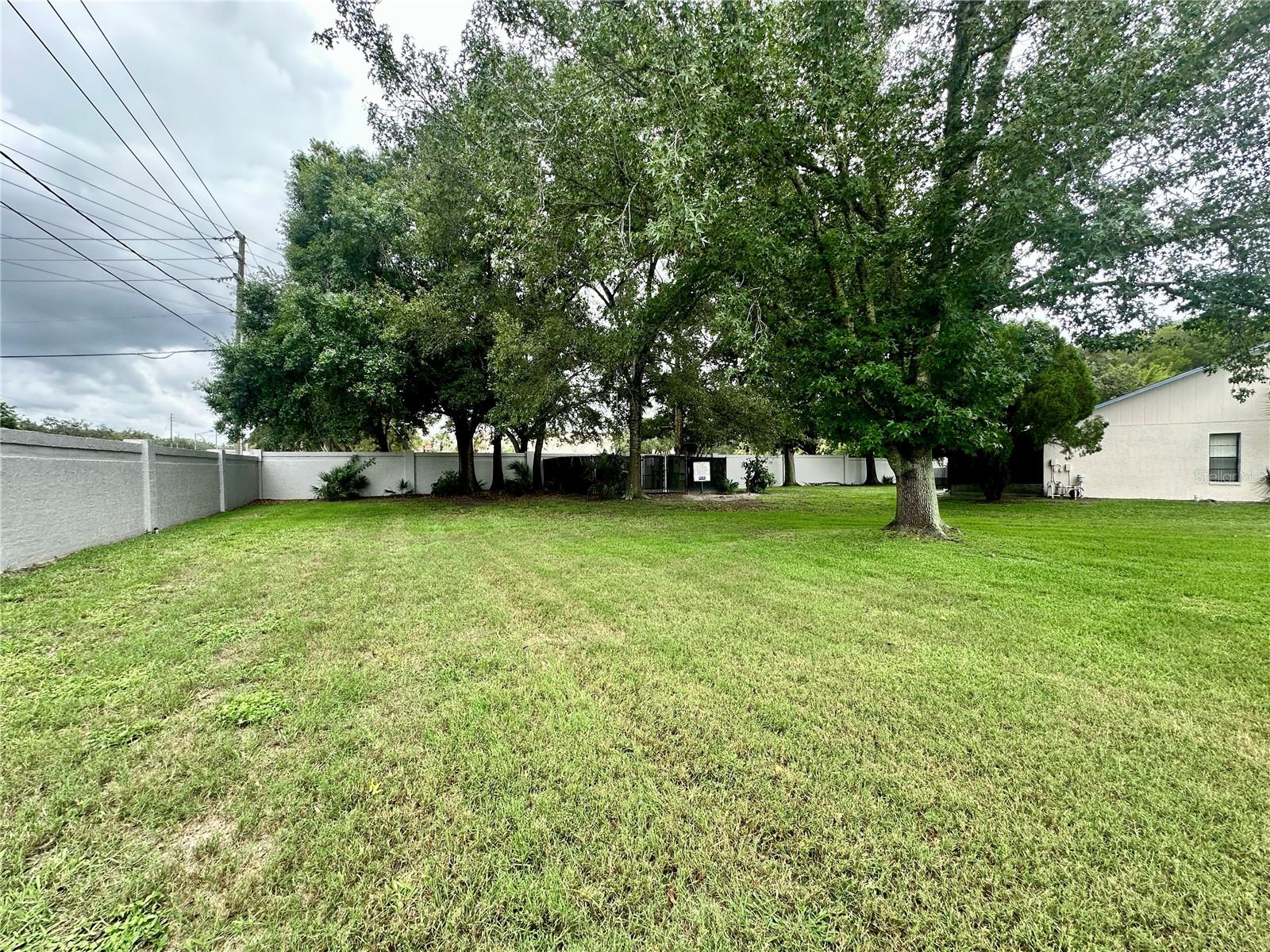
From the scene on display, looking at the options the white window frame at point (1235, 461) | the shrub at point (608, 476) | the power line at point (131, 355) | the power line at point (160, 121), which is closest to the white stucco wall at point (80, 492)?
the power line at point (160, 121)

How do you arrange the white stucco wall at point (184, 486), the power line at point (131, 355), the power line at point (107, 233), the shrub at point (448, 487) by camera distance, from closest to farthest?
the power line at point (107, 233) → the white stucco wall at point (184, 486) → the power line at point (131, 355) → the shrub at point (448, 487)

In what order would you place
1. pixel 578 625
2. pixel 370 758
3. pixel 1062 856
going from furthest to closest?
pixel 578 625, pixel 370 758, pixel 1062 856

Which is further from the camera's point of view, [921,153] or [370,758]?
[921,153]

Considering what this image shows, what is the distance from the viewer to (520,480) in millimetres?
16781

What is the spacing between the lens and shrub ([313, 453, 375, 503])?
546 inches

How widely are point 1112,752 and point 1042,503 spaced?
12.7m

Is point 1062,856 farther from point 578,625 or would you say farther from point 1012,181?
point 1012,181

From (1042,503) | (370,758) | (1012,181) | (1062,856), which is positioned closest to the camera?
(1062,856)

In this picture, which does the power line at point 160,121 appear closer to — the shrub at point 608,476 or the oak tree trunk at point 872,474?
the shrub at point 608,476

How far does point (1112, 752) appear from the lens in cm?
196

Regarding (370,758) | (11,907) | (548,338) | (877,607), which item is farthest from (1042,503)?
(11,907)

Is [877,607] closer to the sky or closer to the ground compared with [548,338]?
closer to the ground

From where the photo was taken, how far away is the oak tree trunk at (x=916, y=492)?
706 centimetres

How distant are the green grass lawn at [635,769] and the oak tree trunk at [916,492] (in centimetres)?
287
